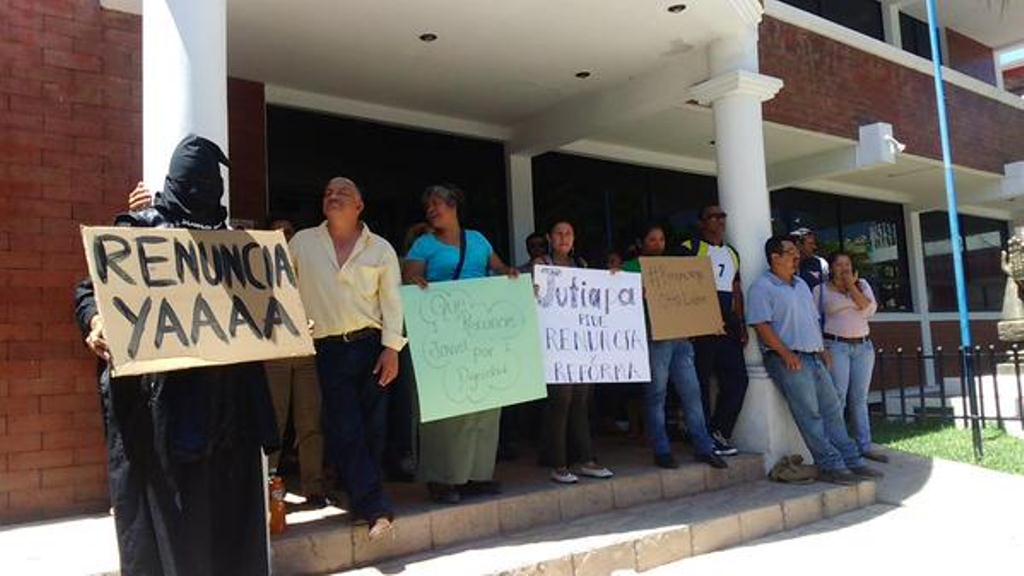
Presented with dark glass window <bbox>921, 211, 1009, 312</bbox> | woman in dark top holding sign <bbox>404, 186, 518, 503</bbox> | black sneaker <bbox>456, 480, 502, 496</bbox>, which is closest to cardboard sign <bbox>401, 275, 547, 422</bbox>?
woman in dark top holding sign <bbox>404, 186, 518, 503</bbox>

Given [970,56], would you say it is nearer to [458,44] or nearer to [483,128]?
[483,128]

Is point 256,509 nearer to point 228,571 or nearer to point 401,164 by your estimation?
point 228,571

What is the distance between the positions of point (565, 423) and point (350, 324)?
74.5 inches

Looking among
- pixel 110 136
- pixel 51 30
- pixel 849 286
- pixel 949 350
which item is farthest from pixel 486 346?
pixel 949 350

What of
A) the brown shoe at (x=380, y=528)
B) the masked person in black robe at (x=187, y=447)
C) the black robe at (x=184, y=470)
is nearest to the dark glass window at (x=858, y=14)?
the brown shoe at (x=380, y=528)

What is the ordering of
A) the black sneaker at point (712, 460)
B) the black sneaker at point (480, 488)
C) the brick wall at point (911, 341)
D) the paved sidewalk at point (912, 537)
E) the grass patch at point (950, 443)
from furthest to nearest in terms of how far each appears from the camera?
the brick wall at point (911, 341) < the grass patch at point (950, 443) < the black sneaker at point (712, 460) < the black sneaker at point (480, 488) < the paved sidewalk at point (912, 537)

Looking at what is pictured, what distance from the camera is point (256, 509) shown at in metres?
2.98

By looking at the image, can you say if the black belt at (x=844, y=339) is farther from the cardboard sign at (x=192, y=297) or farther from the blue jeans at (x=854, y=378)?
the cardboard sign at (x=192, y=297)

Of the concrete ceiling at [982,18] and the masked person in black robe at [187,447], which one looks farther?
the concrete ceiling at [982,18]

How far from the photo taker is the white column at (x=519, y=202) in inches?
366

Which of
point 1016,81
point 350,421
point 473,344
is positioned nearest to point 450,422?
point 473,344

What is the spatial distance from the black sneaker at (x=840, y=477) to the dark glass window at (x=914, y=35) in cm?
1045

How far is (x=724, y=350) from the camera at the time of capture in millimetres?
6582

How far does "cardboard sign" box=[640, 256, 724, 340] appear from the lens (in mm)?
5984
